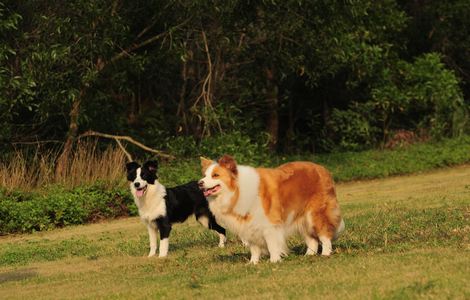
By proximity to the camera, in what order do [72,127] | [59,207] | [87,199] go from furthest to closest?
[72,127], [87,199], [59,207]

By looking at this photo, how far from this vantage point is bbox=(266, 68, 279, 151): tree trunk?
29969 mm

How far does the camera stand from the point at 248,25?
25188mm

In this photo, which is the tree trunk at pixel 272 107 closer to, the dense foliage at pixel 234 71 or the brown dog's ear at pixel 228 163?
the dense foliage at pixel 234 71

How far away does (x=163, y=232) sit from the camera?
13.8m

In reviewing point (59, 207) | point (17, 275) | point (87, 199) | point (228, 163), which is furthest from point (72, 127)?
point (228, 163)

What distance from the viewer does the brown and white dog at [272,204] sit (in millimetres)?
10930

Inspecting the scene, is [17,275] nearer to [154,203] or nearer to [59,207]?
[154,203]

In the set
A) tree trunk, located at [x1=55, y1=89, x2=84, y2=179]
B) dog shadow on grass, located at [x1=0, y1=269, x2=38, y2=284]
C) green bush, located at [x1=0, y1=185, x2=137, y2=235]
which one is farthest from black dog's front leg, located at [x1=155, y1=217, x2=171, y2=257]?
tree trunk, located at [x1=55, y1=89, x2=84, y2=179]

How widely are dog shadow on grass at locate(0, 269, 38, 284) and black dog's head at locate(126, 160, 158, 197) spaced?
201 cm

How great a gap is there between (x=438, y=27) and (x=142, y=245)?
20927mm

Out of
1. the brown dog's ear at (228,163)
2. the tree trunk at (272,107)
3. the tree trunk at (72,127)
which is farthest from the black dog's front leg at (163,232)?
the tree trunk at (272,107)

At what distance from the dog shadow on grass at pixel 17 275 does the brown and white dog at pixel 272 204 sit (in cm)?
320

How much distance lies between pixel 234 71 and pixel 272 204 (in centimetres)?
1712

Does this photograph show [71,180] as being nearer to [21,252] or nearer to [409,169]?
[21,252]
